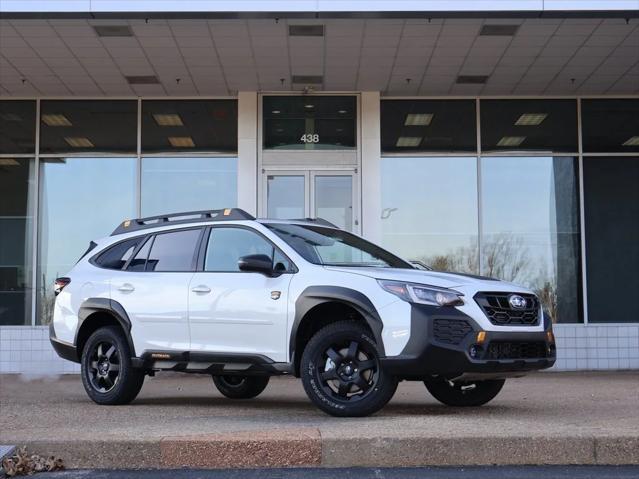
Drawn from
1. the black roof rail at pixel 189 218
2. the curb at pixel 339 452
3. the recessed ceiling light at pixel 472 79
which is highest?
the recessed ceiling light at pixel 472 79

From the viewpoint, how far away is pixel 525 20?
11625 millimetres

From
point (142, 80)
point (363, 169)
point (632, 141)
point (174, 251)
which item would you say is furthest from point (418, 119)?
point (174, 251)

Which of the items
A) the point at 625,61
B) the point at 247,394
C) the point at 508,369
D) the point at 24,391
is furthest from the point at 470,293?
the point at 625,61

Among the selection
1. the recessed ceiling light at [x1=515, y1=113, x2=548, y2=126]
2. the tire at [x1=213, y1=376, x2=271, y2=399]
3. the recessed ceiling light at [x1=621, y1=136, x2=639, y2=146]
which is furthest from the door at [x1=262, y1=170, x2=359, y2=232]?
the tire at [x1=213, y1=376, x2=271, y2=399]

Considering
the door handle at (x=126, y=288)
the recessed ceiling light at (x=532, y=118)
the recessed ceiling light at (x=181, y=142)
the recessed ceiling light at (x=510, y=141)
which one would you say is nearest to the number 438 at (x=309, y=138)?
the recessed ceiling light at (x=181, y=142)

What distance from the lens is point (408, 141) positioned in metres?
15.1

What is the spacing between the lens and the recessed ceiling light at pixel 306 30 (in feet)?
38.9

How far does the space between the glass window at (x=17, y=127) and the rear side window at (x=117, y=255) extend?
689 centimetres

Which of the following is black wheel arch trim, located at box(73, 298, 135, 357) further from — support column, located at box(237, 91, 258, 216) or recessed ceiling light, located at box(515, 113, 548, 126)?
recessed ceiling light, located at box(515, 113, 548, 126)

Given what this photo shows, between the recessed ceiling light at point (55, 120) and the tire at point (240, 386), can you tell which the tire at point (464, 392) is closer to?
the tire at point (240, 386)

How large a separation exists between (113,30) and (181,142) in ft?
11.0

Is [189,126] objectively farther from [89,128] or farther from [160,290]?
[160,290]

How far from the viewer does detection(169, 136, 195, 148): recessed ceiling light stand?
1510 cm

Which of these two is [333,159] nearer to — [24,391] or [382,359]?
[24,391]
